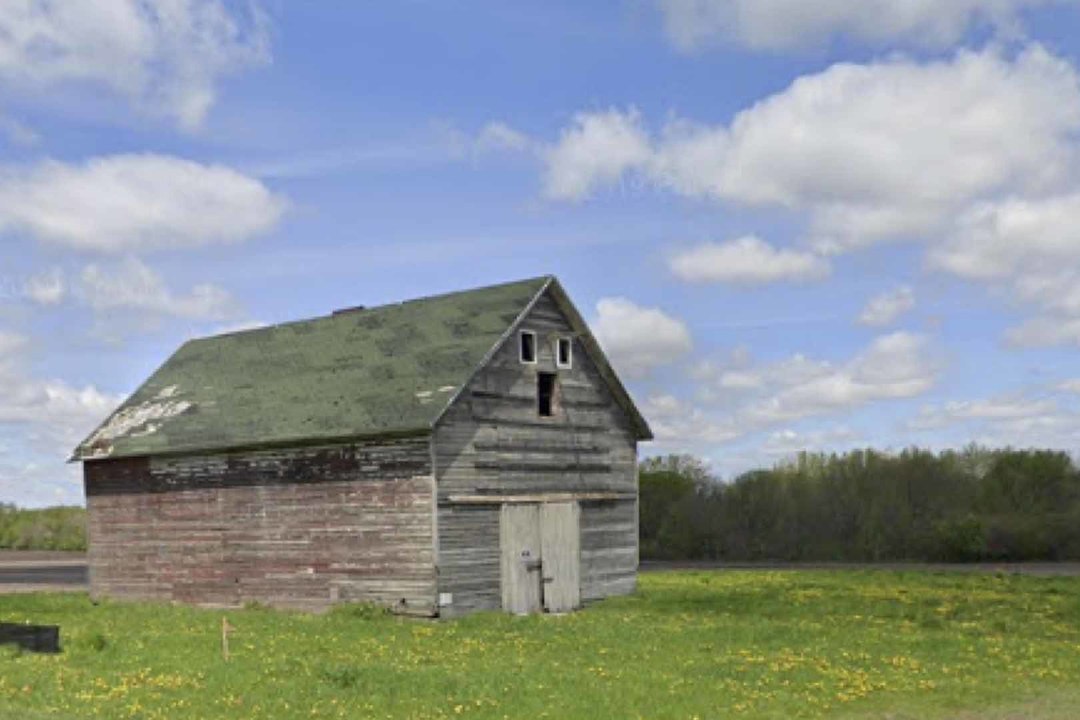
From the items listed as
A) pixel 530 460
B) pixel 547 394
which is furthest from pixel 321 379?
pixel 530 460

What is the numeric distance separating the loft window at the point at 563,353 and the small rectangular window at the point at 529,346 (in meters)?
0.96

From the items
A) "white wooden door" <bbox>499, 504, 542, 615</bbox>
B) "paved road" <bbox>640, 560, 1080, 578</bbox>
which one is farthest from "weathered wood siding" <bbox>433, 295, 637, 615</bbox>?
"paved road" <bbox>640, 560, 1080, 578</bbox>

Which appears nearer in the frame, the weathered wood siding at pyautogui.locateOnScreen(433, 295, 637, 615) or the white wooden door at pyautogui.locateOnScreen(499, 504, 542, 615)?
the weathered wood siding at pyautogui.locateOnScreen(433, 295, 637, 615)

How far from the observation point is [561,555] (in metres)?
30.6

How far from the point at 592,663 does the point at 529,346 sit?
41.9 feet

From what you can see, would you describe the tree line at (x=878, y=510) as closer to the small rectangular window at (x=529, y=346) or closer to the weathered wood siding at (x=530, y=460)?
the weathered wood siding at (x=530, y=460)

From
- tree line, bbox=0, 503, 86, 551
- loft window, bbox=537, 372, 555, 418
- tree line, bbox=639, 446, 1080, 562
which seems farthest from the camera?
tree line, bbox=0, 503, 86, 551

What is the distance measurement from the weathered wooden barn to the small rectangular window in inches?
1.5

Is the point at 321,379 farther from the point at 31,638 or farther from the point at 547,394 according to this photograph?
the point at 31,638

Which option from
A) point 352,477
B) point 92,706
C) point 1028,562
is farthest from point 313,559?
point 1028,562

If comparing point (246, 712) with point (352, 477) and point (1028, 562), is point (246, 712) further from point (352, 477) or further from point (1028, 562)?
point (1028, 562)

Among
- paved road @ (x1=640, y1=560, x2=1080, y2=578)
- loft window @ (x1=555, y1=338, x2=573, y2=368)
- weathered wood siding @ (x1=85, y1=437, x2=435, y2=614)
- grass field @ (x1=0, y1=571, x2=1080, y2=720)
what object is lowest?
paved road @ (x1=640, y1=560, x2=1080, y2=578)

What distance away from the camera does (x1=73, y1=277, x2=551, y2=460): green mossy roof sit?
28906 mm

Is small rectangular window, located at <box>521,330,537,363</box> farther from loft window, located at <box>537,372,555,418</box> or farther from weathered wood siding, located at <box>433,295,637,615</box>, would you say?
loft window, located at <box>537,372,555,418</box>
